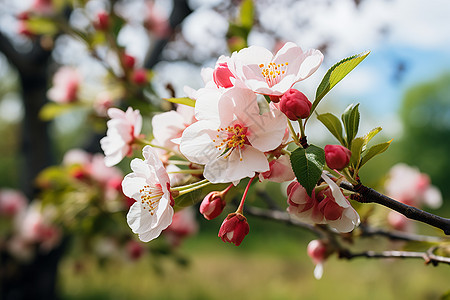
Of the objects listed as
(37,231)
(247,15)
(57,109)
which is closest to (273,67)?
(247,15)

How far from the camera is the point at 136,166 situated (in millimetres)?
513

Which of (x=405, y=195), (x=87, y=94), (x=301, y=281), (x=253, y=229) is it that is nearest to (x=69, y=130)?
(x=253, y=229)

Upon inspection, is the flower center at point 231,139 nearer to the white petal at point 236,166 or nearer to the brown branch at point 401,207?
the white petal at point 236,166

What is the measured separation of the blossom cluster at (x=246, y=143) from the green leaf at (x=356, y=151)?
0.04 meters

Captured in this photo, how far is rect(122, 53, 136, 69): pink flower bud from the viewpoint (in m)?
1.35

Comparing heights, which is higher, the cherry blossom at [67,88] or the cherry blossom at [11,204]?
Answer: the cherry blossom at [67,88]

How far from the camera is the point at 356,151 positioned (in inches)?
19.3

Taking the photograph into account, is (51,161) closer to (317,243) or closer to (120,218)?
(120,218)

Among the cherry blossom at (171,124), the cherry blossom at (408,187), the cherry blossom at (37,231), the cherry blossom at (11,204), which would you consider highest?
the cherry blossom at (171,124)

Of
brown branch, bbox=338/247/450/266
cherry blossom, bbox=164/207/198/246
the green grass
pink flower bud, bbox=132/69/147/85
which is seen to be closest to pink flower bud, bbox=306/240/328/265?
brown branch, bbox=338/247/450/266

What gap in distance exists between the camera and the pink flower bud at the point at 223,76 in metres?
0.46

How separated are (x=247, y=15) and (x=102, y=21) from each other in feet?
1.79

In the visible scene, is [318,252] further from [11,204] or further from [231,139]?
[11,204]

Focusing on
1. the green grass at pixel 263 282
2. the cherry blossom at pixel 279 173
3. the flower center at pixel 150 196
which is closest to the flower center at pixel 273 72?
the cherry blossom at pixel 279 173
